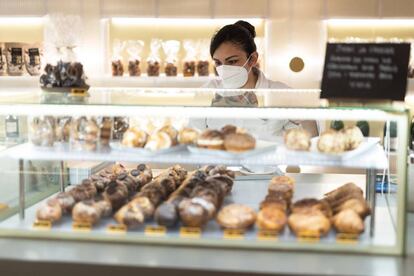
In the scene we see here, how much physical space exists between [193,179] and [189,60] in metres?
2.51

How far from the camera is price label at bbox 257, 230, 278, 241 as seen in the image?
1.71m

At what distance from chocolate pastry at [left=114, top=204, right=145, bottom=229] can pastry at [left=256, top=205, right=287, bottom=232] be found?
1.16ft

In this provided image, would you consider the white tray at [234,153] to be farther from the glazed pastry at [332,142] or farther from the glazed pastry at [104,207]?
the glazed pastry at [104,207]

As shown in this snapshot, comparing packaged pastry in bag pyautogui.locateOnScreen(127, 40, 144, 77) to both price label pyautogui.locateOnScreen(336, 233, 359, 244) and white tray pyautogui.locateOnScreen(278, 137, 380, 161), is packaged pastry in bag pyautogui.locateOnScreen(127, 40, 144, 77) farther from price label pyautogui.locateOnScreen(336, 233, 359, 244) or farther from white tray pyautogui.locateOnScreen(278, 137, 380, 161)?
price label pyautogui.locateOnScreen(336, 233, 359, 244)

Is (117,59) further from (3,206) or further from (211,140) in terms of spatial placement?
(211,140)

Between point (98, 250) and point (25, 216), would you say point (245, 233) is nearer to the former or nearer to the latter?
point (98, 250)

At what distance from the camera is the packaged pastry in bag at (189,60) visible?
455 centimetres

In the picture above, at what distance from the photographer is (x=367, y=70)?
174 cm

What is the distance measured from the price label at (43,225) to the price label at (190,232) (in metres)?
0.41

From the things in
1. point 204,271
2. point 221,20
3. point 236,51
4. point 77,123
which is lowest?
point 204,271

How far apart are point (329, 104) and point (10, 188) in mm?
1120

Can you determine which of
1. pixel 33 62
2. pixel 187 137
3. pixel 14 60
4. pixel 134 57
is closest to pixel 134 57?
pixel 134 57

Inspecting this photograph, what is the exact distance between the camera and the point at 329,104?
5.83 ft

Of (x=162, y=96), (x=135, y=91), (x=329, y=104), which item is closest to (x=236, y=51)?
(x=135, y=91)
